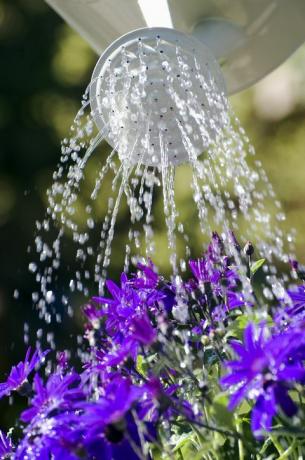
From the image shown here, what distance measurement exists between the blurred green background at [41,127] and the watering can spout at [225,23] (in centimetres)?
297

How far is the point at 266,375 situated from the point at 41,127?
15.6 feet

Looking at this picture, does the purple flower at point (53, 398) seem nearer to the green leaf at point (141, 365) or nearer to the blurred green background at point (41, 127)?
the green leaf at point (141, 365)

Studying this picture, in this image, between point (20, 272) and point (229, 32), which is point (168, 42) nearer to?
point (229, 32)

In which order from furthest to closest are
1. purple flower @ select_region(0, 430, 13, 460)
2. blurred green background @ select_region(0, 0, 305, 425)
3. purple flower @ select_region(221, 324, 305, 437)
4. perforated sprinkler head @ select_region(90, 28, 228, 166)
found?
1. blurred green background @ select_region(0, 0, 305, 425)
2. perforated sprinkler head @ select_region(90, 28, 228, 166)
3. purple flower @ select_region(0, 430, 13, 460)
4. purple flower @ select_region(221, 324, 305, 437)

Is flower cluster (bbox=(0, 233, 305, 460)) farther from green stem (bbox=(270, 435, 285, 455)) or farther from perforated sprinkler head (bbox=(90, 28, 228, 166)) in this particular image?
perforated sprinkler head (bbox=(90, 28, 228, 166))

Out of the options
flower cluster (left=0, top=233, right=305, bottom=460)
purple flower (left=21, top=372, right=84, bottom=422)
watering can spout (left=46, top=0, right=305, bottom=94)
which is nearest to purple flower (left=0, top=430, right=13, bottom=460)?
flower cluster (left=0, top=233, right=305, bottom=460)

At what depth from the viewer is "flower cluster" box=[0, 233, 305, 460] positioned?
0.76 metres

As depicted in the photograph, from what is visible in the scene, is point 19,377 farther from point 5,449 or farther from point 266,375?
A: point 266,375

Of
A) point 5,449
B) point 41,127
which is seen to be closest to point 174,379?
point 5,449

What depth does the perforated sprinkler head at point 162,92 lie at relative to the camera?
4.97 ft

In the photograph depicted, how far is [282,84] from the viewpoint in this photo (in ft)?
16.2

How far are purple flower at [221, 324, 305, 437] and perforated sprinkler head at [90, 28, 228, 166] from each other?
819 mm

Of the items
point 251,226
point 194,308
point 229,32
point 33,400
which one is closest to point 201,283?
point 194,308

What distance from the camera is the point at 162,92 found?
153cm
